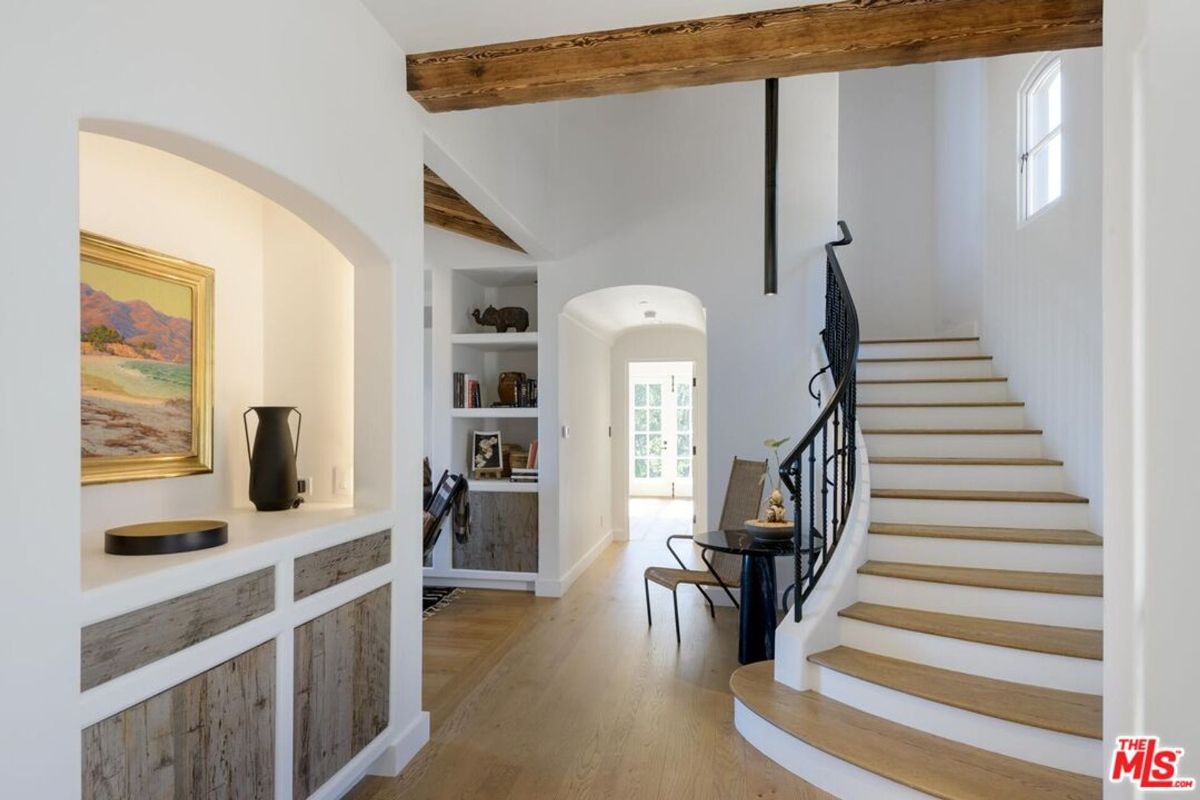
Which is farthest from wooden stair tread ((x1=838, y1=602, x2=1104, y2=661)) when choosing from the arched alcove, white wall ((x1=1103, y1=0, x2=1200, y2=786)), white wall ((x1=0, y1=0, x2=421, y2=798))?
white wall ((x1=0, y1=0, x2=421, y2=798))

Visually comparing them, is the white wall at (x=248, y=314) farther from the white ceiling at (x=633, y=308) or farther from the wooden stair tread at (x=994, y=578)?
the white ceiling at (x=633, y=308)

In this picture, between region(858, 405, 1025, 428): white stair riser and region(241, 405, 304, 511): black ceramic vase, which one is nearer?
region(241, 405, 304, 511): black ceramic vase

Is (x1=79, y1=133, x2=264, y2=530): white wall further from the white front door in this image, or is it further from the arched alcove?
the white front door

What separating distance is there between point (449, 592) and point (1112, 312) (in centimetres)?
479

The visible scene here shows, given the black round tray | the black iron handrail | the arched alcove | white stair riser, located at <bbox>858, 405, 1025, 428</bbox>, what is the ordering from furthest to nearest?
1. the arched alcove
2. white stair riser, located at <bbox>858, 405, 1025, 428</bbox>
3. the black iron handrail
4. the black round tray

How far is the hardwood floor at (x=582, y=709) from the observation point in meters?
2.56

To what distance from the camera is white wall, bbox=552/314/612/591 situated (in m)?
5.39

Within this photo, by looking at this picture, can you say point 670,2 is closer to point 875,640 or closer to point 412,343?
point 412,343

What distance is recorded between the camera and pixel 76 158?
1385 millimetres

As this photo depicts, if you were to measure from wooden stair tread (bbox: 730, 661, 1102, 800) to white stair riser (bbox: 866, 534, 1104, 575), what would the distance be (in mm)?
858

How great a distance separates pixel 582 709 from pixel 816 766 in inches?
45.0

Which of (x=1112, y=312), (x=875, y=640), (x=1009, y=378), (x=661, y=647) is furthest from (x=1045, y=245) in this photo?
(x=661, y=647)

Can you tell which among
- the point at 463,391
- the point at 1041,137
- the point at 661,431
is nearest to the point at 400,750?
the point at 463,391

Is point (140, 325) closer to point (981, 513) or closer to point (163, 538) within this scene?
point (163, 538)
